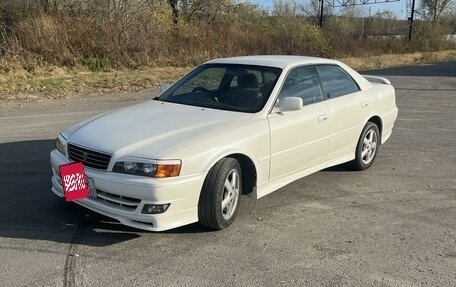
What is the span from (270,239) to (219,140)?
37.6 inches

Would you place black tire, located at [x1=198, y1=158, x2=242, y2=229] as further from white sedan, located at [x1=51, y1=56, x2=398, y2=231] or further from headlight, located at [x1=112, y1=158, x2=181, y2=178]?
headlight, located at [x1=112, y1=158, x2=181, y2=178]

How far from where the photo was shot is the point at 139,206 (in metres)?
3.62

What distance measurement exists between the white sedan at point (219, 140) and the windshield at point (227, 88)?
0.01 metres

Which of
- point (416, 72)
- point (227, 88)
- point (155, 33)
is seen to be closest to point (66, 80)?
point (155, 33)

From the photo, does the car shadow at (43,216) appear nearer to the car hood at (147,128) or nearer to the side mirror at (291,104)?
the car hood at (147,128)

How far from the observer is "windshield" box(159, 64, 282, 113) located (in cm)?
465

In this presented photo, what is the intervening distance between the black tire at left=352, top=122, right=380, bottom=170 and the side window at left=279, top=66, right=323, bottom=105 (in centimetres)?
106

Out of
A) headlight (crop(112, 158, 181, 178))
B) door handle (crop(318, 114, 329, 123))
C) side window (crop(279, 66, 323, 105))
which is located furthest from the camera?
door handle (crop(318, 114, 329, 123))

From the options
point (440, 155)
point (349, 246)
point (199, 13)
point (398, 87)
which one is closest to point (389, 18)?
point (199, 13)

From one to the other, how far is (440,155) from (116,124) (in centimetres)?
487

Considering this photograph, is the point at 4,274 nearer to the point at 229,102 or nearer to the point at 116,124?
the point at 116,124

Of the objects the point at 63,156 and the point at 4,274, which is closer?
the point at 4,274

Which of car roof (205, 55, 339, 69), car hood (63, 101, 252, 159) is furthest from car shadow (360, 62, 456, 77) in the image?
car hood (63, 101, 252, 159)

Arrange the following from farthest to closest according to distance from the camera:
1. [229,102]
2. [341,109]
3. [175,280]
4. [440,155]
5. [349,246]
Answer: [440,155], [341,109], [229,102], [349,246], [175,280]
